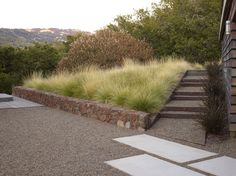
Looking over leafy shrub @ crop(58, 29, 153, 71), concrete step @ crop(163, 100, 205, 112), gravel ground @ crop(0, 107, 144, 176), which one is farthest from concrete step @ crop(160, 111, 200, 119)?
leafy shrub @ crop(58, 29, 153, 71)

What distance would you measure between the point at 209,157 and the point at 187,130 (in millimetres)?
1468

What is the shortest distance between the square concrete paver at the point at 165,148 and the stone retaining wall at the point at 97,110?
1.91ft

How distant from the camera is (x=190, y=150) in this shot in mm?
5137

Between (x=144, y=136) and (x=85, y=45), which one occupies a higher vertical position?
(x=85, y=45)

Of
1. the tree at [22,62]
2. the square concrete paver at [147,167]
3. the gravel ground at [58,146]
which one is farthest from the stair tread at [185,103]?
the tree at [22,62]

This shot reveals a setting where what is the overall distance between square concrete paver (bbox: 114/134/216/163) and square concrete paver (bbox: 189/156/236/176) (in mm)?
218

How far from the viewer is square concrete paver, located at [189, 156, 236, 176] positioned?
416 centimetres

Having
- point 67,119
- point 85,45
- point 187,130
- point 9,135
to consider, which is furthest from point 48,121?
point 85,45

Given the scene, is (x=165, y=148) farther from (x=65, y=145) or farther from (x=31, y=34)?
(x=31, y=34)

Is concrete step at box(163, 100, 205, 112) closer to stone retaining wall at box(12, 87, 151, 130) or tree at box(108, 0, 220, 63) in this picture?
stone retaining wall at box(12, 87, 151, 130)

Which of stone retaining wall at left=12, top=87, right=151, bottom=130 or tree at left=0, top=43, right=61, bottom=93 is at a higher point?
tree at left=0, top=43, right=61, bottom=93

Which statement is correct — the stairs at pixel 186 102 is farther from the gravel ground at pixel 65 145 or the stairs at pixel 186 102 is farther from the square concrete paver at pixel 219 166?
the square concrete paver at pixel 219 166

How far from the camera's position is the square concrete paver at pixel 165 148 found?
482cm

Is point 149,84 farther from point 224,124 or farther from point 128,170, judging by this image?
point 128,170
